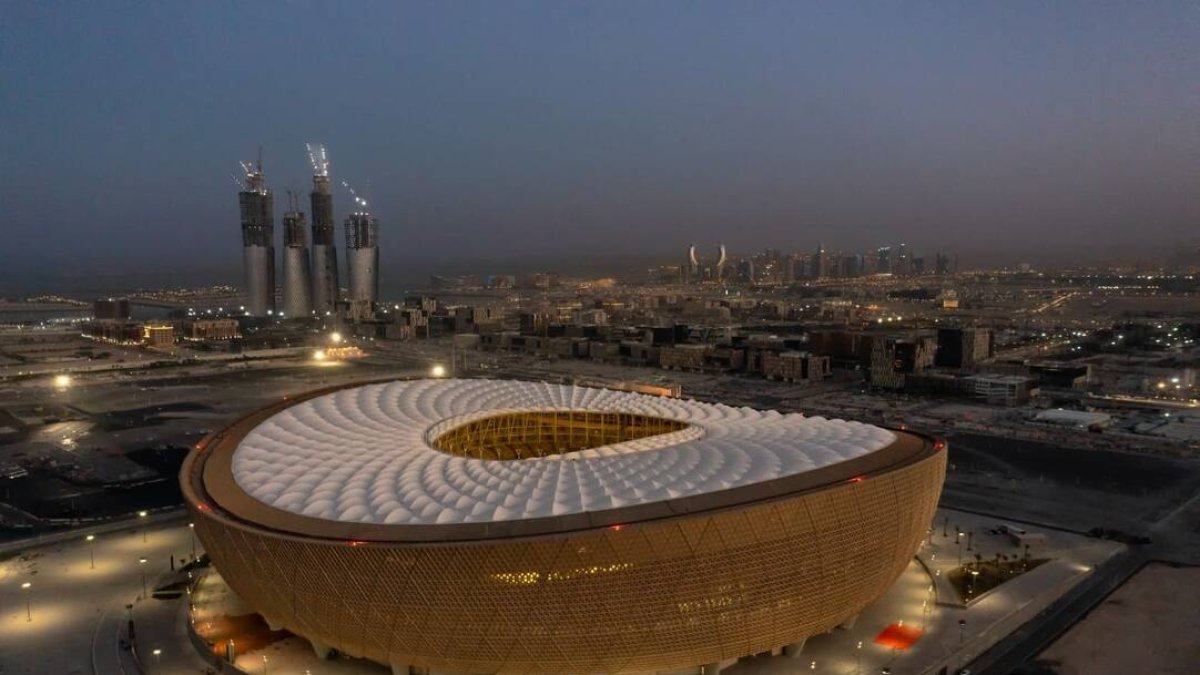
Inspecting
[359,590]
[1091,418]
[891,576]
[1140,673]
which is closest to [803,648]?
[891,576]

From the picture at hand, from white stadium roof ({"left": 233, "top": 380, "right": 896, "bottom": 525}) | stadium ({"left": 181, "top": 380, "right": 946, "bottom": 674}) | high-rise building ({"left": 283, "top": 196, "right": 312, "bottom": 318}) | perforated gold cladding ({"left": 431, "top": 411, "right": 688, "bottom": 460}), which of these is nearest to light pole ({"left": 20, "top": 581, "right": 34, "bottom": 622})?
stadium ({"left": 181, "top": 380, "right": 946, "bottom": 674})

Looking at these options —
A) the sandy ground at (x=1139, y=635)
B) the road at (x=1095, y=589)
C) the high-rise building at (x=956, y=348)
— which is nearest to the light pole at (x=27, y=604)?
the road at (x=1095, y=589)

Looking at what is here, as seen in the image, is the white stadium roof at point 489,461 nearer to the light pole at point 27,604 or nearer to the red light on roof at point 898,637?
the red light on roof at point 898,637

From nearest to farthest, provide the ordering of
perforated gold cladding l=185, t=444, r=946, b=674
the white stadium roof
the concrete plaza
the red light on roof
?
perforated gold cladding l=185, t=444, r=946, b=674, the white stadium roof, the concrete plaza, the red light on roof

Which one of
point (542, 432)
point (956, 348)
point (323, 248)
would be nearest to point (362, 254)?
point (323, 248)

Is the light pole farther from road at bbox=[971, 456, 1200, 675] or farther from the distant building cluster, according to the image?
the distant building cluster

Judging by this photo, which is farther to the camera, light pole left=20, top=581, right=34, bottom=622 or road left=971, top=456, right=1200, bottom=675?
light pole left=20, top=581, right=34, bottom=622

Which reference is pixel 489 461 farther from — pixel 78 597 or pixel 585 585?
pixel 78 597
